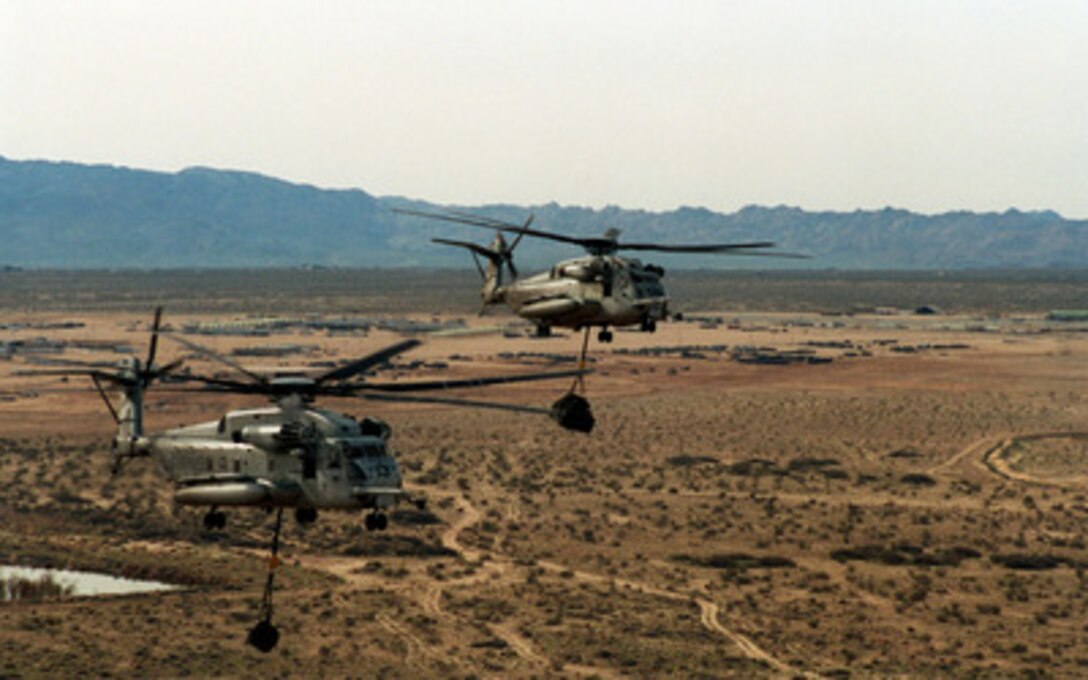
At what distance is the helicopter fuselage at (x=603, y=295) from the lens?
35.3m

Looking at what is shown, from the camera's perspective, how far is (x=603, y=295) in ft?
116

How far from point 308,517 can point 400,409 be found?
72.3 metres

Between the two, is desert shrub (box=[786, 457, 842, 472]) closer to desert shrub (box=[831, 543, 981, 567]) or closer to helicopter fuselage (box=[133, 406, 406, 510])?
desert shrub (box=[831, 543, 981, 567])

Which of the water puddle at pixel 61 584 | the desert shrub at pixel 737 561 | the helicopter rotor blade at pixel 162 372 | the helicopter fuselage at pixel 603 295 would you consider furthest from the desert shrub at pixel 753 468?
the helicopter rotor blade at pixel 162 372

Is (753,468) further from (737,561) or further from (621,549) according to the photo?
(737,561)

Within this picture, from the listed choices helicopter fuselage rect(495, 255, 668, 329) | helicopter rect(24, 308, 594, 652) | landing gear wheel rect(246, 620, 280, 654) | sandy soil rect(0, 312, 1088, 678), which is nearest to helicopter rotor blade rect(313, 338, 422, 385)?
helicopter rect(24, 308, 594, 652)

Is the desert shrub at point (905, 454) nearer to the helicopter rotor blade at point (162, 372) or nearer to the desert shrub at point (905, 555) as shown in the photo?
the desert shrub at point (905, 555)

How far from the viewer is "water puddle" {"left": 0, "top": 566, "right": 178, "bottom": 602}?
174 feet

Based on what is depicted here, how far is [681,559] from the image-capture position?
5919 centimetres

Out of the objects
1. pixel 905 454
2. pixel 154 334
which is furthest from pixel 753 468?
pixel 154 334


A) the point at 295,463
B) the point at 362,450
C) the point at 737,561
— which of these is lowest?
the point at 737,561

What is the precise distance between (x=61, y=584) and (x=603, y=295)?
2949cm

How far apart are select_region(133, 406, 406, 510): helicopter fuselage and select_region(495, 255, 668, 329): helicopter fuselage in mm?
6586

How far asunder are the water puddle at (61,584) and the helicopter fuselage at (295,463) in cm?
2378
